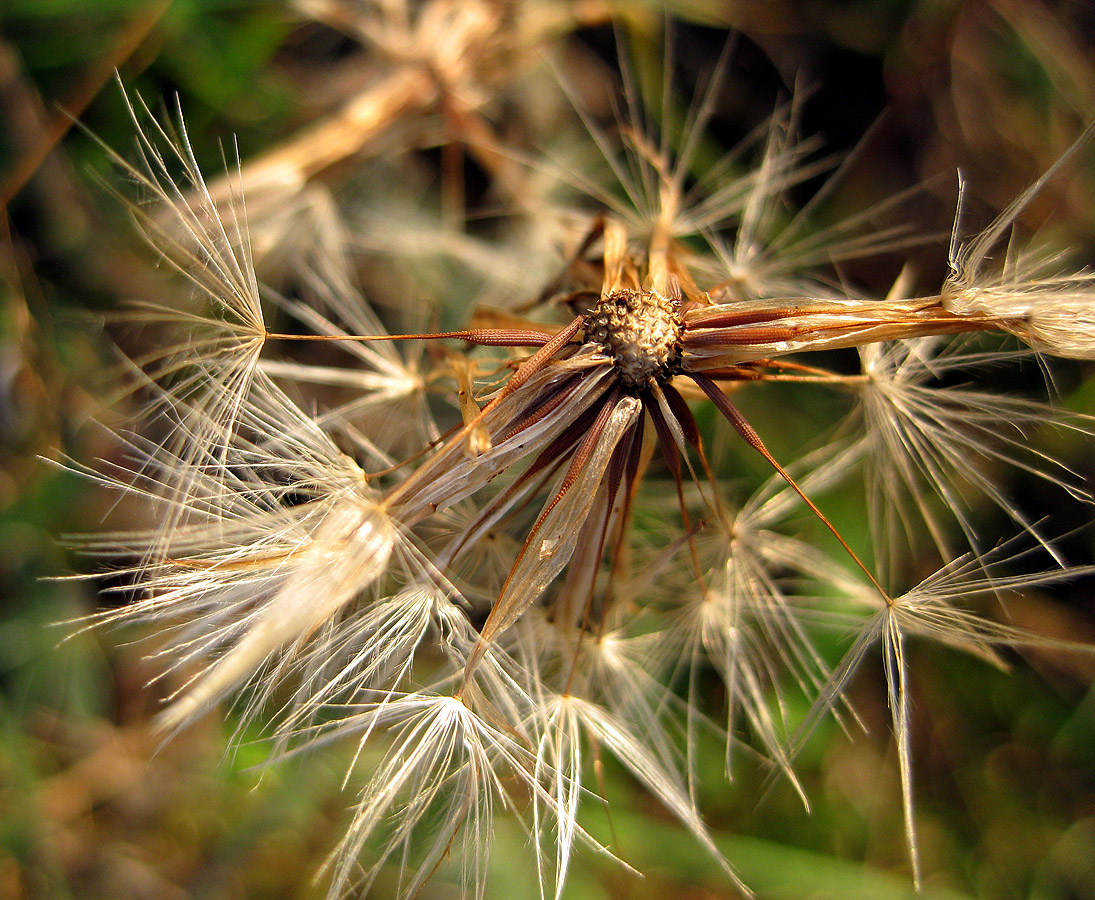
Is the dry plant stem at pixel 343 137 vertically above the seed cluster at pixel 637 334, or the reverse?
the dry plant stem at pixel 343 137

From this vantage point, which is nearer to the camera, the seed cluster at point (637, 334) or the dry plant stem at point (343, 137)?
the seed cluster at point (637, 334)

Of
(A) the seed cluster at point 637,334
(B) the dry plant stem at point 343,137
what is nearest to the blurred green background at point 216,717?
(B) the dry plant stem at point 343,137

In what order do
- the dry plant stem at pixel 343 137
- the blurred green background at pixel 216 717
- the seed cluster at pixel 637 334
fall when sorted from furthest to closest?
the blurred green background at pixel 216 717 < the dry plant stem at pixel 343 137 < the seed cluster at pixel 637 334

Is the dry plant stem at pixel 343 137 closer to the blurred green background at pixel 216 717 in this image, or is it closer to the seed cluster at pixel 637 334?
the blurred green background at pixel 216 717

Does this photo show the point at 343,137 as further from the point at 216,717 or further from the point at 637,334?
the point at 216,717

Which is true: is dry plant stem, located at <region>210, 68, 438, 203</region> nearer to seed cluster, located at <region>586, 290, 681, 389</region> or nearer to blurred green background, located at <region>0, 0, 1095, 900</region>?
blurred green background, located at <region>0, 0, 1095, 900</region>

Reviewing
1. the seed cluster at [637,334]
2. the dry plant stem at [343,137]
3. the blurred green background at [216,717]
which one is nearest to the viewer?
the seed cluster at [637,334]

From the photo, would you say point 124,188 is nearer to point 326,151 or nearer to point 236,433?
point 326,151
